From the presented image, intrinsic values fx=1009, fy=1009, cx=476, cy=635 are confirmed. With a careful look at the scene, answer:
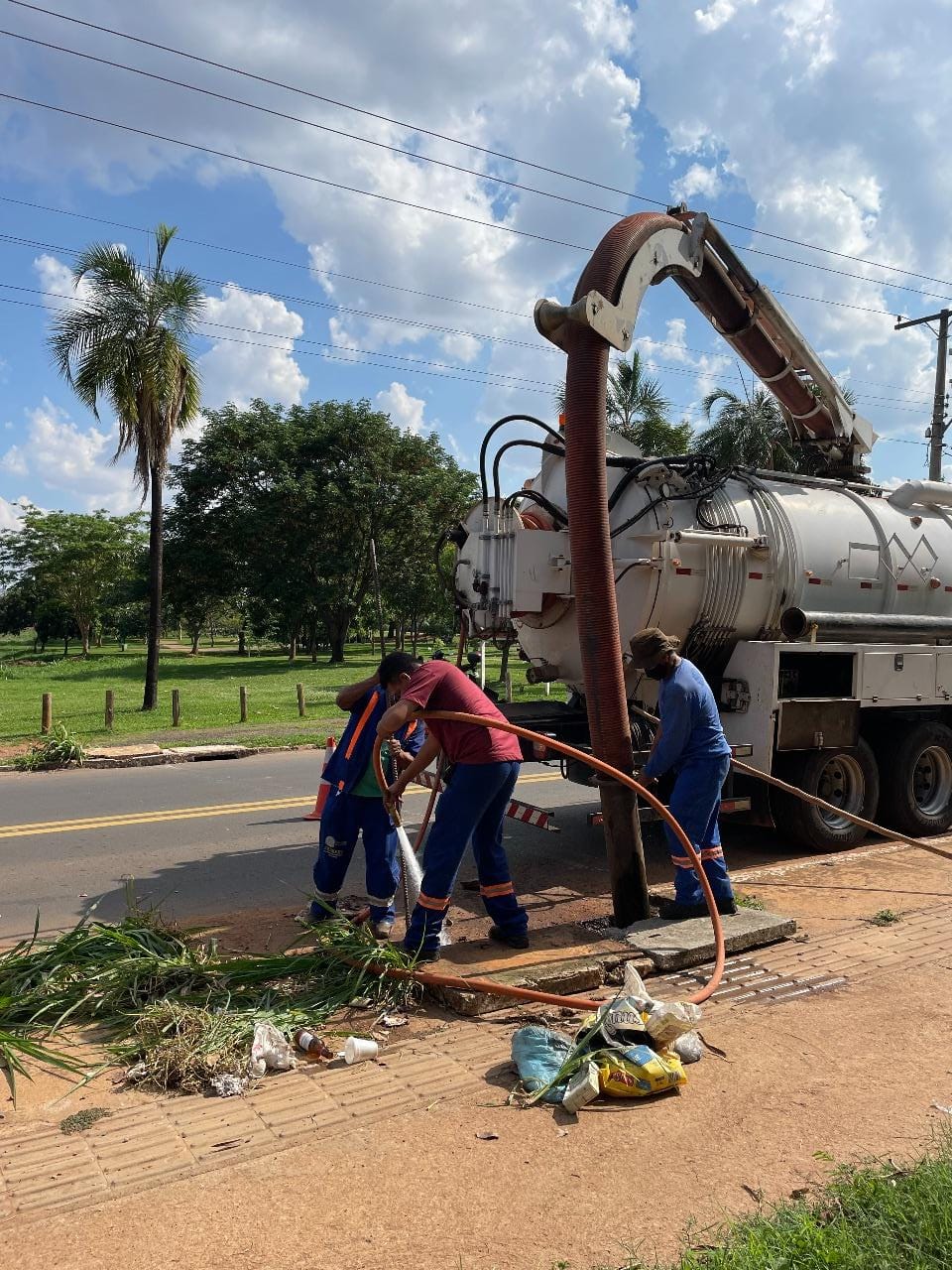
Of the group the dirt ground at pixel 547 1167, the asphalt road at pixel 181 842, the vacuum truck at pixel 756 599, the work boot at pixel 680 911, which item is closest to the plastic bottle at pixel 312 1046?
the dirt ground at pixel 547 1167

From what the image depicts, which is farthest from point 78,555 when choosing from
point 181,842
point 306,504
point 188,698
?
point 181,842

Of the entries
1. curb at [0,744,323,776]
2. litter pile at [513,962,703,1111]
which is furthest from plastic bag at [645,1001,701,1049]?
curb at [0,744,323,776]

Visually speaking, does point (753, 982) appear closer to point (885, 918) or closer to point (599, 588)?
point (885, 918)

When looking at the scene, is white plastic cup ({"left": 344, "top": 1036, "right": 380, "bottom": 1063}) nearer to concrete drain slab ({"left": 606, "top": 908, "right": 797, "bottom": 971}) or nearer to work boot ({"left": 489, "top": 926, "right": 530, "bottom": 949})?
work boot ({"left": 489, "top": 926, "right": 530, "bottom": 949})

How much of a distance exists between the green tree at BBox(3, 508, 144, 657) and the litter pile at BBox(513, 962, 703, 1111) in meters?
44.0

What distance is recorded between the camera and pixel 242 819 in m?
9.49

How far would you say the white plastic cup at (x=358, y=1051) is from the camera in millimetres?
4234

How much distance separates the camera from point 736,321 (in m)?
9.26

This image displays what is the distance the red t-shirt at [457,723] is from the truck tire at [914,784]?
16.2 feet

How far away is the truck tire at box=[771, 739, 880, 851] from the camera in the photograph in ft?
27.0

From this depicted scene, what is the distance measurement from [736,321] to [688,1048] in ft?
22.8

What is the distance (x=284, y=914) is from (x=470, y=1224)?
3.53 meters

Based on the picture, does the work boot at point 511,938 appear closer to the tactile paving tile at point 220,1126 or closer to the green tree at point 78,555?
the tactile paving tile at point 220,1126

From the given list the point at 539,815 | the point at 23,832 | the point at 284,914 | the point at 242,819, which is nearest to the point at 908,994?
the point at 539,815
